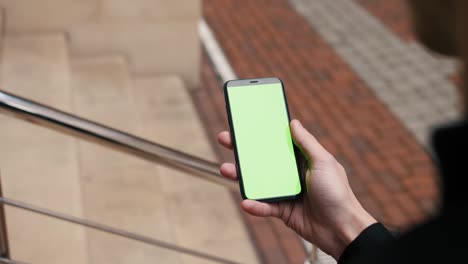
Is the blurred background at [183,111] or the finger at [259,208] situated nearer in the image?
the finger at [259,208]

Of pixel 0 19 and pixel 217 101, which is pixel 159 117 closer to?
pixel 217 101

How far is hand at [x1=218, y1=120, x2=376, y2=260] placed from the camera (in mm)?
1482

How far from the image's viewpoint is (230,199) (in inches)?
130

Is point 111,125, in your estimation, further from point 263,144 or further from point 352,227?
point 352,227

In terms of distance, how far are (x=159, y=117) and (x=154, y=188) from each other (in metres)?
0.85

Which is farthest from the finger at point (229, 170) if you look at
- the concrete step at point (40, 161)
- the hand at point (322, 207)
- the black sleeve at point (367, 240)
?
the concrete step at point (40, 161)

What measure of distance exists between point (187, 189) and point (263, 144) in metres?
1.64

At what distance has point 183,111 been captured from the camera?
388 centimetres

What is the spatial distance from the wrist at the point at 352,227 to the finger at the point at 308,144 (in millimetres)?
173

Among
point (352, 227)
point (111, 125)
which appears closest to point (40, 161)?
point (111, 125)

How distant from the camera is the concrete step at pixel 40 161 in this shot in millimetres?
2271

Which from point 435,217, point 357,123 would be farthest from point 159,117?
point 435,217

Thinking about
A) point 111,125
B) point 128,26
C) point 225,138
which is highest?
point 225,138

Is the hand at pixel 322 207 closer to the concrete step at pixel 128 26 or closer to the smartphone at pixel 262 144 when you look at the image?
the smartphone at pixel 262 144
